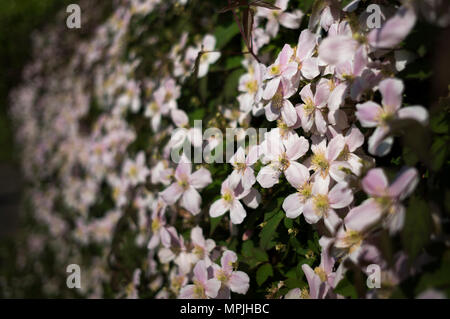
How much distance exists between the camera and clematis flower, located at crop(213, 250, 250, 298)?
2.81 ft

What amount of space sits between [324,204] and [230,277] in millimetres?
290

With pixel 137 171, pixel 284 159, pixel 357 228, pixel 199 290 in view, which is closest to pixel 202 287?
pixel 199 290

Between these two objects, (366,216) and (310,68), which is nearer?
(366,216)

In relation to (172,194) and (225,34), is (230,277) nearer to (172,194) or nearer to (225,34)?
(172,194)

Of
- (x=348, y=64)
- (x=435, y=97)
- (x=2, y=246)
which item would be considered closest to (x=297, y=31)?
(x=348, y=64)

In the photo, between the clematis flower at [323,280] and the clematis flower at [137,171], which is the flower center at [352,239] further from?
the clematis flower at [137,171]

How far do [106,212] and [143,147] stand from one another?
1.93ft

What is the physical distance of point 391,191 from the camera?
1.77 ft

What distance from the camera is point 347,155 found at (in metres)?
0.76

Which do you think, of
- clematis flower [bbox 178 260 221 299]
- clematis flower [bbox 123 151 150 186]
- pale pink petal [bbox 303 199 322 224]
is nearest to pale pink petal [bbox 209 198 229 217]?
clematis flower [bbox 178 260 221 299]

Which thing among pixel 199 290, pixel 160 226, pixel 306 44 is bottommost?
pixel 199 290

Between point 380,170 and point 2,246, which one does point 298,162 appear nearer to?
point 380,170

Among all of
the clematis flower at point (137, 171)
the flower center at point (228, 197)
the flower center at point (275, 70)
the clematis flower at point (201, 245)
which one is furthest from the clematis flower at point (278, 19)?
the clematis flower at point (137, 171)

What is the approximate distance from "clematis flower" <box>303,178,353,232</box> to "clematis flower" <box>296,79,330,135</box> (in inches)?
4.4
